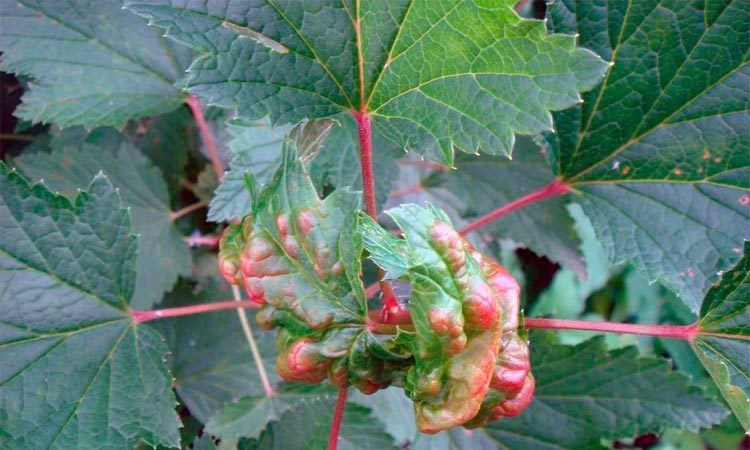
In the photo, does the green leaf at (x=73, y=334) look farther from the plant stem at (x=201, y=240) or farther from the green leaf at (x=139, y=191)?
the plant stem at (x=201, y=240)

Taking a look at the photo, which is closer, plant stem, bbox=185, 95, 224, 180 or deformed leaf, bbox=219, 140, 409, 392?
deformed leaf, bbox=219, 140, 409, 392

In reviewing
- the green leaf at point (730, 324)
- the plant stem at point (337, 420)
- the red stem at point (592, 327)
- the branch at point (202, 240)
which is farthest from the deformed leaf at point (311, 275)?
the branch at point (202, 240)

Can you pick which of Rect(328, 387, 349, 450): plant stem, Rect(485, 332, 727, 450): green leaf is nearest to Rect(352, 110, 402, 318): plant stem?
Rect(328, 387, 349, 450): plant stem

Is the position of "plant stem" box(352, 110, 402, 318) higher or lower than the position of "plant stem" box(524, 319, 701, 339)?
higher

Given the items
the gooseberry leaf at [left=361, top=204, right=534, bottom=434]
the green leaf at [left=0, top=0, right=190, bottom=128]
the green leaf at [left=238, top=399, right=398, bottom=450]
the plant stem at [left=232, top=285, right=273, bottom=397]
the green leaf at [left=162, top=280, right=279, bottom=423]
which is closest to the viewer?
the gooseberry leaf at [left=361, top=204, right=534, bottom=434]

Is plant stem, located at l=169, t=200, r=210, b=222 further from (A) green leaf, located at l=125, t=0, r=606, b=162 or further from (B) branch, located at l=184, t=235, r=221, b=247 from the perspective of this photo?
(A) green leaf, located at l=125, t=0, r=606, b=162

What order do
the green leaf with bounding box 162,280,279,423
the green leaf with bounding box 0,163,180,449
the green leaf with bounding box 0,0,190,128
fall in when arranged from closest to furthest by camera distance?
the green leaf with bounding box 0,163,180,449, the green leaf with bounding box 0,0,190,128, the green leaf with bounding box 162,280,279,423

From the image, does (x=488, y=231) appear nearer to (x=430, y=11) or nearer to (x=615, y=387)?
(x=615, y=387)
